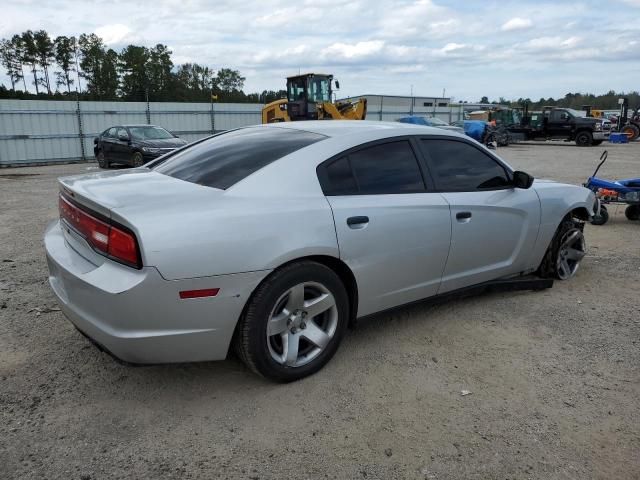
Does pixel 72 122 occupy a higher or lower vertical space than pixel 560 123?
lower

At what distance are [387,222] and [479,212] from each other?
3.13 ft

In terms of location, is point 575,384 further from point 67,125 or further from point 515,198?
point 67,125

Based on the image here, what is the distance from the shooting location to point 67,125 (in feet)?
68.4

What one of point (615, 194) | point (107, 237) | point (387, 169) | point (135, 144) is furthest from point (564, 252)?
point (135, 144)

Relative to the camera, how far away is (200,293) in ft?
8.43

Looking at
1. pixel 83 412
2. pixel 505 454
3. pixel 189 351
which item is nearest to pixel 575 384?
pixel 505 454

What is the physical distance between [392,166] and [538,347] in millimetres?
1614

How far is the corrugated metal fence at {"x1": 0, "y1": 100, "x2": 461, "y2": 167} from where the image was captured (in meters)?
19.6

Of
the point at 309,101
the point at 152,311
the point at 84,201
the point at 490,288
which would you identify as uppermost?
the point at 309,101

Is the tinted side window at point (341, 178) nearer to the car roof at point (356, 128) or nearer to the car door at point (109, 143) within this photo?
the car roof at point (356, 128)

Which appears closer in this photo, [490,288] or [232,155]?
[232,155]

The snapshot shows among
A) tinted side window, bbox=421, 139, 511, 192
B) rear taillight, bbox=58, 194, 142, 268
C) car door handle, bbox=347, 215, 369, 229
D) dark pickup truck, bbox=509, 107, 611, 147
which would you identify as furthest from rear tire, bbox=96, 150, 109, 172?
dark pickup truck, bbox=509, 107, 611, 147

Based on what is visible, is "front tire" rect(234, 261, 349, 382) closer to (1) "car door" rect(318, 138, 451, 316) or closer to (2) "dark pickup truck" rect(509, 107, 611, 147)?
(1) "car door" rect(318, 138, 451, 316)

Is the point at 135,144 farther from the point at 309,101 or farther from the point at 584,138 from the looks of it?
the point at 584,138
